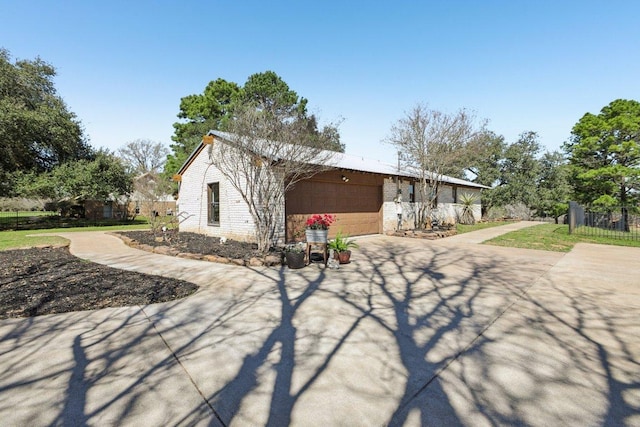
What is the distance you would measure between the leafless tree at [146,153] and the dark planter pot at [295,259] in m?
42.3

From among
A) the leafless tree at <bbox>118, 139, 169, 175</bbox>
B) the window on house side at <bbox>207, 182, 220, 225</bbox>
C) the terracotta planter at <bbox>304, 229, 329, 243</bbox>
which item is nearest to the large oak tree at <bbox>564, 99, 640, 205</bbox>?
the terracotta planter at <bbox>304, 229, 329, 243</bbox>

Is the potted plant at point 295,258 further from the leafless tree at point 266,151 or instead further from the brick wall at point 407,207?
the brick wall at point 407,207

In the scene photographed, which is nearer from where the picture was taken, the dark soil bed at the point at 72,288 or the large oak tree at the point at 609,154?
the dark soil bed at the point at 72,288

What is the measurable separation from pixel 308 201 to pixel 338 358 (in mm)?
8071

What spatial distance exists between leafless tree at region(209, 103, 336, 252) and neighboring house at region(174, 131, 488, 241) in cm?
135

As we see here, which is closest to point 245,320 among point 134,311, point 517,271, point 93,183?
point 134,311

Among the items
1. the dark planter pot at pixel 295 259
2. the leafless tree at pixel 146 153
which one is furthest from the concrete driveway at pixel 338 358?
the leafless tree at pixel 146 153

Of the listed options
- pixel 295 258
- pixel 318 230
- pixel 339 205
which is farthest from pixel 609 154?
pixel 295 258

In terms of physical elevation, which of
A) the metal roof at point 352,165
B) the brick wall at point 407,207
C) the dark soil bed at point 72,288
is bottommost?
the dark soil bed at point 72,288

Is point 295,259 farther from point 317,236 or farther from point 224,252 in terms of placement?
point 224,252

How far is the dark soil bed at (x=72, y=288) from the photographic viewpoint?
4031 millimetres

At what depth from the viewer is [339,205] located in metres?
11.6

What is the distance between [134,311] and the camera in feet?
12.7

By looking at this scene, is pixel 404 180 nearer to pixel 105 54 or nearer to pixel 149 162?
pixel 105 54
